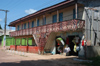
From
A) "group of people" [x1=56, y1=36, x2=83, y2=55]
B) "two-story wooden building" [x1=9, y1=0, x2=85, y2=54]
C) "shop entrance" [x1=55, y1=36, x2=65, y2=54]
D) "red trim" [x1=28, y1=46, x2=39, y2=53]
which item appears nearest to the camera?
"two-story wooden building" [x1=9, y1=0, x2=85, y2=54]

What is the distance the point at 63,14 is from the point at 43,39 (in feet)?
14.8

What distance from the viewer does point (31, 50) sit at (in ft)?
70.1

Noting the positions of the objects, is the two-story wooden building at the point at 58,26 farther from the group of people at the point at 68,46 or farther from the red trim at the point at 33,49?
the group of people at the point at 68,46

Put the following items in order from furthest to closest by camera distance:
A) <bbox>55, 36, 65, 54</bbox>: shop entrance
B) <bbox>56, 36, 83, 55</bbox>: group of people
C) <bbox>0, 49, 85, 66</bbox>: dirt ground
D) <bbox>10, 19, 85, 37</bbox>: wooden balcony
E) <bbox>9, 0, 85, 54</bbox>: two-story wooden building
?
<bbox>55, 36, 65, 54</bbox>: shop entrance
<bbox>56, 36, 83, 55</bbox>: group of people
<bbox>9, 0, 85, 54</bbox>: two-story wooden building
<bbox>10, 19, 85, 37</bbox>: wooden balcony
<bbox>0, 49, 85, 66</bbox>: dirt ground

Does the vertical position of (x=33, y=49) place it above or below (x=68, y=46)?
below

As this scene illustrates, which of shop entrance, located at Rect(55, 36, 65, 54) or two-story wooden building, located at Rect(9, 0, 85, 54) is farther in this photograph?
shop entrance, located at Rect(55, 36, 65, 54)

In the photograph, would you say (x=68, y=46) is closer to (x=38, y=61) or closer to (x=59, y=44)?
(x=59, y=44)

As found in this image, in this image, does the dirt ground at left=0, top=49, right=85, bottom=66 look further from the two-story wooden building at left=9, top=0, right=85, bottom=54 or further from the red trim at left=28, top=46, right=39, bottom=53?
the red trim at left=28, top=46, right=39, bottom=53

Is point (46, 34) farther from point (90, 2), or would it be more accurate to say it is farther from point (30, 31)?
point (90, 2)

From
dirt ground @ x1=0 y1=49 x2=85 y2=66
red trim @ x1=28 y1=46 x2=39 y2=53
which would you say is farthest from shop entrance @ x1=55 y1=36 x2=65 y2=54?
red trim @ x1=28 y1=46 x2=39 y2=53

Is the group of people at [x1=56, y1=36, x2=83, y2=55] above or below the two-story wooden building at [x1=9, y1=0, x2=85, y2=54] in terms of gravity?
below

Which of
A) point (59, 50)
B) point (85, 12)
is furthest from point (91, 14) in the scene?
point (59, 50)

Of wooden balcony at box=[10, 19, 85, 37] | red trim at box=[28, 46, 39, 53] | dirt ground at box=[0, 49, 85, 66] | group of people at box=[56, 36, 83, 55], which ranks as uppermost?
wooden balcony at box=[10, 19, 85, 37]

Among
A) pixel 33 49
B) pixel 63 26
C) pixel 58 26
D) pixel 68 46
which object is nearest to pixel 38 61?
pixel 63 26
